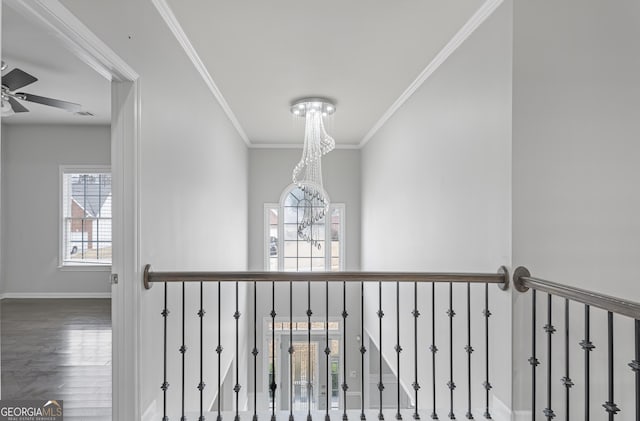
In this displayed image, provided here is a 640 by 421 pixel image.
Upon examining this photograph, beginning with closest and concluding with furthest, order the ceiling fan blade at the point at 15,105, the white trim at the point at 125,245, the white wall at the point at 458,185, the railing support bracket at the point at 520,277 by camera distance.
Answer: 1. the white trim at the point at 125,245
2. the railing support bracket at the point at 520,277
3. the white wall at the point at 458,185
4. the ceiling fan blade at the point at 15,105

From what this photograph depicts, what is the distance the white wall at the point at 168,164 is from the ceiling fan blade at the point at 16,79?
123cm

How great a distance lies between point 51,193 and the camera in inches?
232

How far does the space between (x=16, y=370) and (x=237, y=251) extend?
295cm

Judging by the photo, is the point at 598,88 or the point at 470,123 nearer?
the point at 598,88

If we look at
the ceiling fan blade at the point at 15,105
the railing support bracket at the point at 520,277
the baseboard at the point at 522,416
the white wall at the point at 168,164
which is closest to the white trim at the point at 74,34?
A: the white wall at the point at 168,164

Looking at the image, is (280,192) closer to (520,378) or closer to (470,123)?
(470,123)

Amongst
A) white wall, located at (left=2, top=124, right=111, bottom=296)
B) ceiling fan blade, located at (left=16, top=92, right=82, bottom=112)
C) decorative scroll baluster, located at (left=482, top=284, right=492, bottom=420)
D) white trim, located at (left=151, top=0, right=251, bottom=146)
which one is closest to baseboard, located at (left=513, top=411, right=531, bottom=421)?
decorative scroll baluster, located at (left=482, top=284, right=492, bottom=420)

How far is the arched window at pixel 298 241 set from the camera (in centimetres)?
705

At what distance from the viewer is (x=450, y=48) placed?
294 centimetres

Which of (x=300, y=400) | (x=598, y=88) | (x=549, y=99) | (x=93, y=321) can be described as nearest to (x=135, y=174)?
(x=549, y=99)

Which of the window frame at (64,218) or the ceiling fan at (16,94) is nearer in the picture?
the ceiling fan at (16,94)

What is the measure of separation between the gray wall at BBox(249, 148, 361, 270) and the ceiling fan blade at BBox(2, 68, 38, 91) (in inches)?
156

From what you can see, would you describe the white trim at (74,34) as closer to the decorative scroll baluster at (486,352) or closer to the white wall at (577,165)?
the white wall at (577,165)

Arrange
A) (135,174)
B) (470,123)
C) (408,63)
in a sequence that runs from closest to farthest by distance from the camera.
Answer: (135,174) → (470,123) → (408,63)
